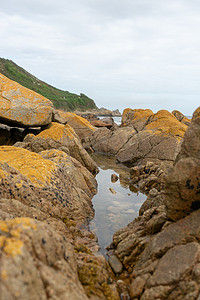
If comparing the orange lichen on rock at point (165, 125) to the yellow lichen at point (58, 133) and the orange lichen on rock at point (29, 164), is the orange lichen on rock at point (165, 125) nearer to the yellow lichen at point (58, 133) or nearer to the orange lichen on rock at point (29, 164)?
the yellow lichen at point (58, 133)

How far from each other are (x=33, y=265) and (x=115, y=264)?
13.6 feet

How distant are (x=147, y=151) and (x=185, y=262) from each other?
19.1 metres

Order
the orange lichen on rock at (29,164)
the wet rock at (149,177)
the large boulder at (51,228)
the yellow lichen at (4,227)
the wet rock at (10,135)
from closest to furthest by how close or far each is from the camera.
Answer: the large boulder at (51,228) < the yellow lichen at (4,227) < the orange lichen on rock at (29,164) < the wet rock at (149,177) < the wet rock at (10,135)

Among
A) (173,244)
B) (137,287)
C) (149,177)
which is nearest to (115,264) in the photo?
(137,287)

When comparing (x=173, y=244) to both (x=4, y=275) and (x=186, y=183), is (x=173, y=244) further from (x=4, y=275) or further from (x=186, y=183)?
(x=4, y=275)

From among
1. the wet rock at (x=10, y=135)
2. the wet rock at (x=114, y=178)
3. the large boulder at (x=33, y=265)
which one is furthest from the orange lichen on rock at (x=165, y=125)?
the large boulder at (x=33, y=265)

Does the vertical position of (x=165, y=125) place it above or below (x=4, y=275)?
above

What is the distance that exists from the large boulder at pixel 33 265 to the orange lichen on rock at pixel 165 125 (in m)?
20.9

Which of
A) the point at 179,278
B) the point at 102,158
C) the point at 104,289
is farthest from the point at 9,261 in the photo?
the point at 102,158

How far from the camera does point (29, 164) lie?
36.6ft

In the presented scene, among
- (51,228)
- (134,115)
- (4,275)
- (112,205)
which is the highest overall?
(134,115)

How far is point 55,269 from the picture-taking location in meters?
5.11

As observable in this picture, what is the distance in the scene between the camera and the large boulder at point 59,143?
17.8 m

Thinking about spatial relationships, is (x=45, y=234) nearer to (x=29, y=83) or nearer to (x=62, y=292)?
(x=62, y=292)
